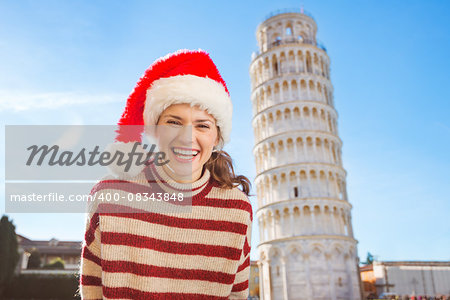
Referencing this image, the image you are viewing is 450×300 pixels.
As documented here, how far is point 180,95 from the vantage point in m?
2.18

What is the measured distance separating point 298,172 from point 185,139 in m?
33.0

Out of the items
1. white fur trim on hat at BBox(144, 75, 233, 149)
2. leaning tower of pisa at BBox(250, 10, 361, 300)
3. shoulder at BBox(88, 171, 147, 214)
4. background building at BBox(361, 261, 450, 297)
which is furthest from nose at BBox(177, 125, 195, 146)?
background building at BBox(361, 261, 450, 297)

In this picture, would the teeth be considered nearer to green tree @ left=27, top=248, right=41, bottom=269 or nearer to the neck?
the neck

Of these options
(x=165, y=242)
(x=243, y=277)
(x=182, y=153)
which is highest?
(x=182, y=153)

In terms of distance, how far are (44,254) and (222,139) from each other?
51575 millimetres

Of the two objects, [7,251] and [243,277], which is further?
[7,251]

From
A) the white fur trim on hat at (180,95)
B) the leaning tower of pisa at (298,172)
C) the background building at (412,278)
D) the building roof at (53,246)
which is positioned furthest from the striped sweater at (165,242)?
the building roof at (53,246)

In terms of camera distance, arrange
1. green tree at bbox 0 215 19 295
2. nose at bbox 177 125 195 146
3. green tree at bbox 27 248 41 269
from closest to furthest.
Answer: nose at bbox 177 125 195 146
green tree at bbox 0 215 19 295
green tree at bbox 27 248 41 269

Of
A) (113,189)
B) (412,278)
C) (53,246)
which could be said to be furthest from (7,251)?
(412,278)

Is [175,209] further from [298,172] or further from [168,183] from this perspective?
[298,172]

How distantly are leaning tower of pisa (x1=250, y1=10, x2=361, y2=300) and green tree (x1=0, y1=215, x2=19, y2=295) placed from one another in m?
19.4

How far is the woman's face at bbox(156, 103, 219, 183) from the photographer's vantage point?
2.12 metres

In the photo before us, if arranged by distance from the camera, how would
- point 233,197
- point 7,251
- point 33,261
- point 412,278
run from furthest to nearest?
point 412,278 < point 33,261 < point 7,251 < point 233,197

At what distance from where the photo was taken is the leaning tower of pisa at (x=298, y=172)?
104ft
